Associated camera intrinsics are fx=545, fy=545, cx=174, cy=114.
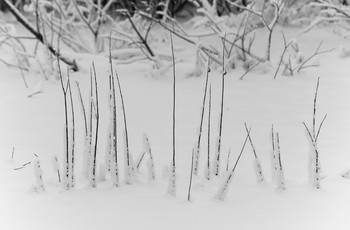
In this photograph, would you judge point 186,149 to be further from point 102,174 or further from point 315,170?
point 315,170

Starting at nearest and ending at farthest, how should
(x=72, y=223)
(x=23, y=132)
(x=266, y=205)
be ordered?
1. (x=72, y=223)
2. (x=266, y=205)
3. (x=23, y=132)

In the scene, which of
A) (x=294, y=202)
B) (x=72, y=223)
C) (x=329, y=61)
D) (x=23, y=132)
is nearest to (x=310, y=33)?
(x=329, y=61)

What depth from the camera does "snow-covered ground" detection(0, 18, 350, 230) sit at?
1.66 metres

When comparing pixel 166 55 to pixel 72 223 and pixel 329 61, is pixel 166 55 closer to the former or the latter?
pixel 329 61

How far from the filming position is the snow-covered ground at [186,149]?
1658 mm

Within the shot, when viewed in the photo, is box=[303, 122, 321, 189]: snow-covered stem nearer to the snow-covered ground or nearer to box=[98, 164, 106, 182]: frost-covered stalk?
the snow-covered ground

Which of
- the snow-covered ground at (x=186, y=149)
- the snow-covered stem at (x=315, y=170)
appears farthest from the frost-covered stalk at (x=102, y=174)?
the snow-covered stem at (x=315, y=170)

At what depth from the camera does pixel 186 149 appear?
2395mm

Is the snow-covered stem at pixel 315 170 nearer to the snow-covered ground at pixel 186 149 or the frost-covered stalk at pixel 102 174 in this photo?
the snow-covered ground at pixel 186 149

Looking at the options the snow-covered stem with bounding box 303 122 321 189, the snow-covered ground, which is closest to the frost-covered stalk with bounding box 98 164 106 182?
the snow-covered ground

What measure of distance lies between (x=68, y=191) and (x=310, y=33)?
327cm

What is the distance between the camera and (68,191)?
186 centimetres

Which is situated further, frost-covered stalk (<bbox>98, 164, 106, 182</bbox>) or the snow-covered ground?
frost-covered stalk (<bbox>98, 164, 106, 182</bbox>)

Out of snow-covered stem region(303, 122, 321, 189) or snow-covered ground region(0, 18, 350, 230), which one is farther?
snow-covered stem region(303, 122, 321, 189)
